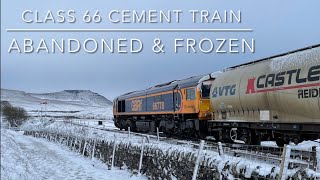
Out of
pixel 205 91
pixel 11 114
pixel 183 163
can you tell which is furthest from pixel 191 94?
pixel 183 163

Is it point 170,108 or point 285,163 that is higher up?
point 170,108

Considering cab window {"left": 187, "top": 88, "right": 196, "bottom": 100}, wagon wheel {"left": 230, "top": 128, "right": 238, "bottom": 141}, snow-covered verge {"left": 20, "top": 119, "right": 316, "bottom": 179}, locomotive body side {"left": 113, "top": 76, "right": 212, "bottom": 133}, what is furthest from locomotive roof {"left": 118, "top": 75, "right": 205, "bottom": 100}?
snow-covered verge {"left": 20, "top": 119, "right": 316, "bottom": 179}

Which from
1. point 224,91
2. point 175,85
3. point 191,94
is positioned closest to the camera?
point 224,91

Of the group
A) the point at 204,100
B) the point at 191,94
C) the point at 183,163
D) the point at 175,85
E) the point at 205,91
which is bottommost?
the point at 183,163

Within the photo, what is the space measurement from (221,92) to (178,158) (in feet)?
29.2

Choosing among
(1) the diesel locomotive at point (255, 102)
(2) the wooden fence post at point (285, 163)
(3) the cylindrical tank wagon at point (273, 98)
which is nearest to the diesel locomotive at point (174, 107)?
(1) the diesel locomotive at point (255, 102)

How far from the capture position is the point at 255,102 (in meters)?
15.8

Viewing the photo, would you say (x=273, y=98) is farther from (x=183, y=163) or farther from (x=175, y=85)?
(x=175, y=85)

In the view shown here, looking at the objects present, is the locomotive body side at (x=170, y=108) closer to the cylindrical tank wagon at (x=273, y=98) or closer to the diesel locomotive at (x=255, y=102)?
the diesel locomotive at (x=255, y=102)

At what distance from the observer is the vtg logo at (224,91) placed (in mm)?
17672

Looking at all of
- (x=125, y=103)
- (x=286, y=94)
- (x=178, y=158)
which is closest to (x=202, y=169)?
(x=178, y=158)

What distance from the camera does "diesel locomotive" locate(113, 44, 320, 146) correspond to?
42.5 feet

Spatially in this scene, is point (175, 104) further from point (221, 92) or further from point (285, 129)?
point (285, 129)

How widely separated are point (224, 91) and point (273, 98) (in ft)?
13.5
